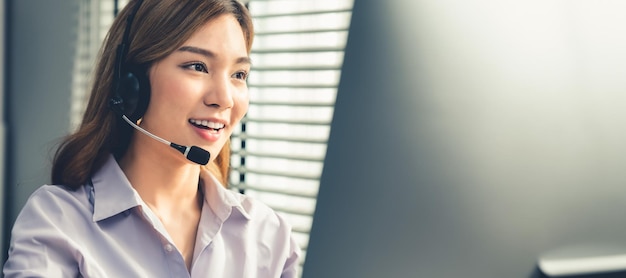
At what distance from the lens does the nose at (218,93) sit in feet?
4.03

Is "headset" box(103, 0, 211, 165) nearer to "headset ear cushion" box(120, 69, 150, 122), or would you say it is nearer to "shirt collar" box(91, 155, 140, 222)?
"headset ear cushion" box(120, 69, 150, 122)

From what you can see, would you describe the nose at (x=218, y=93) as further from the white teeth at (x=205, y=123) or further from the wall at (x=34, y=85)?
the wall at (x=34, y=85)

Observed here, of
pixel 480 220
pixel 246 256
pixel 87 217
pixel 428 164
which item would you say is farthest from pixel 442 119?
pixel 87 217

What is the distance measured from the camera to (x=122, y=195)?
121cm

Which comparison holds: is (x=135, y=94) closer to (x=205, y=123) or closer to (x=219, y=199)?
(x=205, y=123)

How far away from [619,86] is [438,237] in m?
0.62

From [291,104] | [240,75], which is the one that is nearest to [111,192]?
[240,75]

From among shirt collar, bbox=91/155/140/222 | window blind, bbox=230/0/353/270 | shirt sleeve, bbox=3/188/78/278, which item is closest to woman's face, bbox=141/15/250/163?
shirt collar, bbox=91/155/140/222

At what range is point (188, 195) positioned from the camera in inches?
53.9

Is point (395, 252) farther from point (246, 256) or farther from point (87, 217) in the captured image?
point (87, 217)

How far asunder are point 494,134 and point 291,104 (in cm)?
63

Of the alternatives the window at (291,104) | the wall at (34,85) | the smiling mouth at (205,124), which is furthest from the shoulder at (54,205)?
the wall at (34,85)

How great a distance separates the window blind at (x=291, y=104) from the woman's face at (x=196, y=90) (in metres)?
0.48

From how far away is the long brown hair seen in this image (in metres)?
1.22
